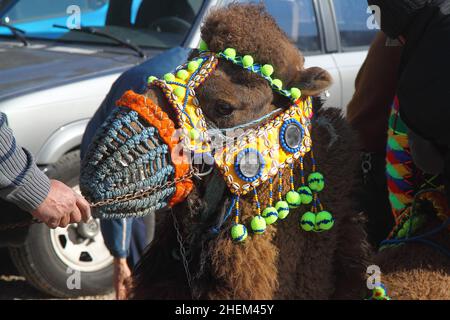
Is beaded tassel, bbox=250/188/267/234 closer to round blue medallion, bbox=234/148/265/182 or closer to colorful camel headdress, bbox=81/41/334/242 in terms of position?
colorful camel headdress, bbox=81/41/334/242

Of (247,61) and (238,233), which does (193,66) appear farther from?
(238,233)

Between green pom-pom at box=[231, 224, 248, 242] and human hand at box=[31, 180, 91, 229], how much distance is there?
1.49ft

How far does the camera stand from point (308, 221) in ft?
7.13

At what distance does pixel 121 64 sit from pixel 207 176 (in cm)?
261

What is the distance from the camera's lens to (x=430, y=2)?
212 centimetres

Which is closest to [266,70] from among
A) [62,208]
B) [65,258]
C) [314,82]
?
[314,82]

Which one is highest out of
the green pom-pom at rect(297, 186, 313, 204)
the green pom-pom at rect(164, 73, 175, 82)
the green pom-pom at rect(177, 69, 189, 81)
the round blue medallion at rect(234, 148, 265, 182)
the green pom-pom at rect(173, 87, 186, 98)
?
the green pom-pom at rect(164, 73, 175, 82)

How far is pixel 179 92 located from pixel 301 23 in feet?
10.1

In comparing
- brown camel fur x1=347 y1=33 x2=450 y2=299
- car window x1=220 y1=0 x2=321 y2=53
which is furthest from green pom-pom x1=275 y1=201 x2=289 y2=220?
car window x1=220 y1=0 x2=321 y2=53

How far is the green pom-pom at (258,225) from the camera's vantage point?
2084 millimetres

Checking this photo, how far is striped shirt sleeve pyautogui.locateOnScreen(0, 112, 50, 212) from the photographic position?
6.57ft

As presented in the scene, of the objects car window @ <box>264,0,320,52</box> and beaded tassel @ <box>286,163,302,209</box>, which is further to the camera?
car window @ <box>264,0,320,52</box>

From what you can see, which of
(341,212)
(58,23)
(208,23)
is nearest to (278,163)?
(341,212)

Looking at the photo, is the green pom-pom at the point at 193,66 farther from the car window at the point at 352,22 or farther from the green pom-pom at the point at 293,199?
the car window at the point at 352,22
